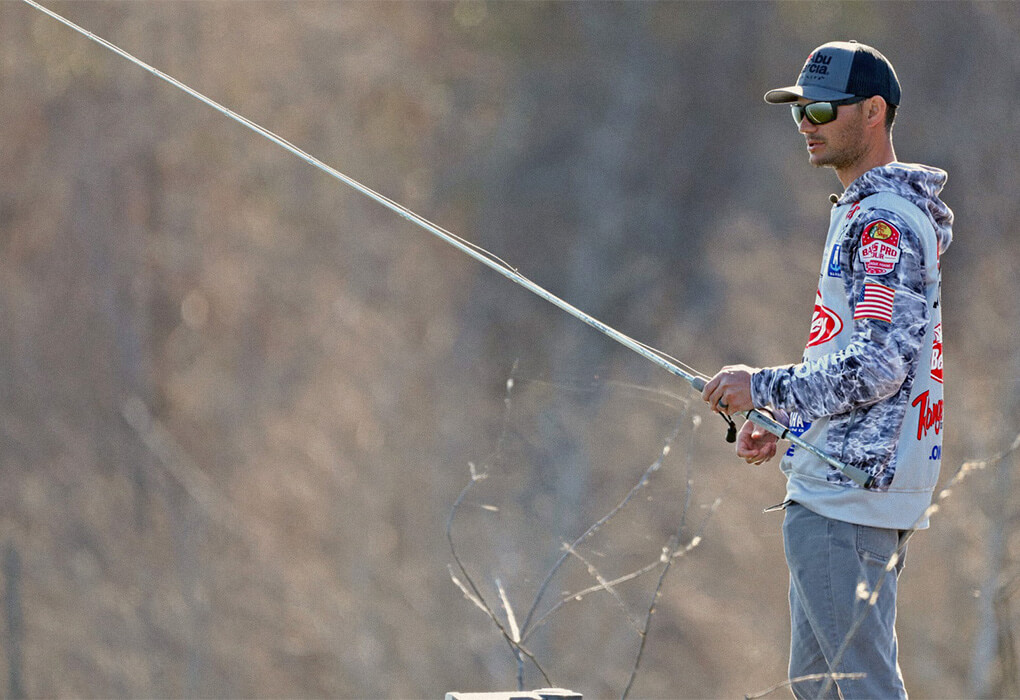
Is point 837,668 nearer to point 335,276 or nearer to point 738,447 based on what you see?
point 738,447

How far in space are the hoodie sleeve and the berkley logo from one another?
0.26 feet

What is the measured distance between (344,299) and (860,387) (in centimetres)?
Answer: 1195

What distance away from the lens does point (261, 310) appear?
1388cm

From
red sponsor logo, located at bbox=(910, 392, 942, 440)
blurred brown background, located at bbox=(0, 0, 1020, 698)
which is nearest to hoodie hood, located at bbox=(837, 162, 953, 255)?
red sponsor logo, located at bbox=(910, 392, 942, 440)

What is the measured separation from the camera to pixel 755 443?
2.26 m

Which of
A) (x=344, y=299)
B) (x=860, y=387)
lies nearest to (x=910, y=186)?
(x=860, y=387)

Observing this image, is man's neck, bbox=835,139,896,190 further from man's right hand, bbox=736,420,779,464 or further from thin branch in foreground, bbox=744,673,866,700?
thin branch in foreground, bbox=744,673,866,700

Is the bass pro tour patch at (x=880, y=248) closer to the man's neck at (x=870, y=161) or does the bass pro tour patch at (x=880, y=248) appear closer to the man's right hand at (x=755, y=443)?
the man's neck at (x=870, y=161)

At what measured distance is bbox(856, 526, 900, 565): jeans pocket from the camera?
1958 millimetres

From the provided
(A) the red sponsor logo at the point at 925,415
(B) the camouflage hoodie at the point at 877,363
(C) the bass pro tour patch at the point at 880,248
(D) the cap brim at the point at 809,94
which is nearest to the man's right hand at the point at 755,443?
(B) the camouflage hoodie at the point at 877,363

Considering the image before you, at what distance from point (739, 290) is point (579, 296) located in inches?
68.0

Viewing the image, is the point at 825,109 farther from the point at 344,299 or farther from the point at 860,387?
the point at 344,299

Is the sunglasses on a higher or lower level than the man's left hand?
higher

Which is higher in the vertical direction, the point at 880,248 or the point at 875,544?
the point at 880,248
